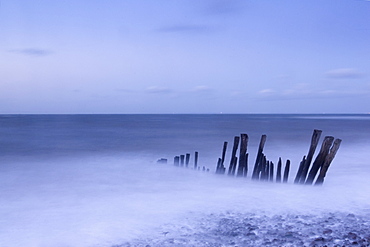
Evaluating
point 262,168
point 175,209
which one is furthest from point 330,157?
point 175,209

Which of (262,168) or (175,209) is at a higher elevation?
(262,168)

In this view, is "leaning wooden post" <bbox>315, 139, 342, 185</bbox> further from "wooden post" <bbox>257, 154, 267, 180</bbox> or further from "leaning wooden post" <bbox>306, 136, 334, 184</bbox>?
"wooden post" <bbox>257, 154, 267, 180</bbox>

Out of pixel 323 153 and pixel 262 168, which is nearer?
pixel 323 153

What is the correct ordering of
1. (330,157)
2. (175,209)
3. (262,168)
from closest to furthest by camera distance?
(175,209) → (330,157) → (262,168)

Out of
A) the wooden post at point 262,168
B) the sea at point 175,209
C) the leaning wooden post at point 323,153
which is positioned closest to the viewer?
the sea at point 175,209

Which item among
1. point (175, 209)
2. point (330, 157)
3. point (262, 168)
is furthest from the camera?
point (262, 168)

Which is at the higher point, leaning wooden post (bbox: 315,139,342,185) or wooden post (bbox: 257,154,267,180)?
leaning wooden post (bbox: 315,139,342,185)

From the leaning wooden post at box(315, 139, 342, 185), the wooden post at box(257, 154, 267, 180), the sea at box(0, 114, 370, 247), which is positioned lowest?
the sea at box(0, 114, 370, 247)

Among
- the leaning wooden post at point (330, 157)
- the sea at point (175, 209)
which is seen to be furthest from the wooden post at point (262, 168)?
the leaning wooden post at point (330, 157)

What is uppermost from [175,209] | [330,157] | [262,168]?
[330,157]

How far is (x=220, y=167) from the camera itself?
4.67 metres

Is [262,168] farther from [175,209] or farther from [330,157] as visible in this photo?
[175,209]

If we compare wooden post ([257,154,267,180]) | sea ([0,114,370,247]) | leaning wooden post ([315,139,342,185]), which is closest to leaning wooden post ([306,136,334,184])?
leaning wooden post ([315,139,342,185])

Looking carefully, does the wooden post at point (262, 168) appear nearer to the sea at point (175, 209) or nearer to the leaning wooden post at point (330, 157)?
→ the sea at point (175, 209)
